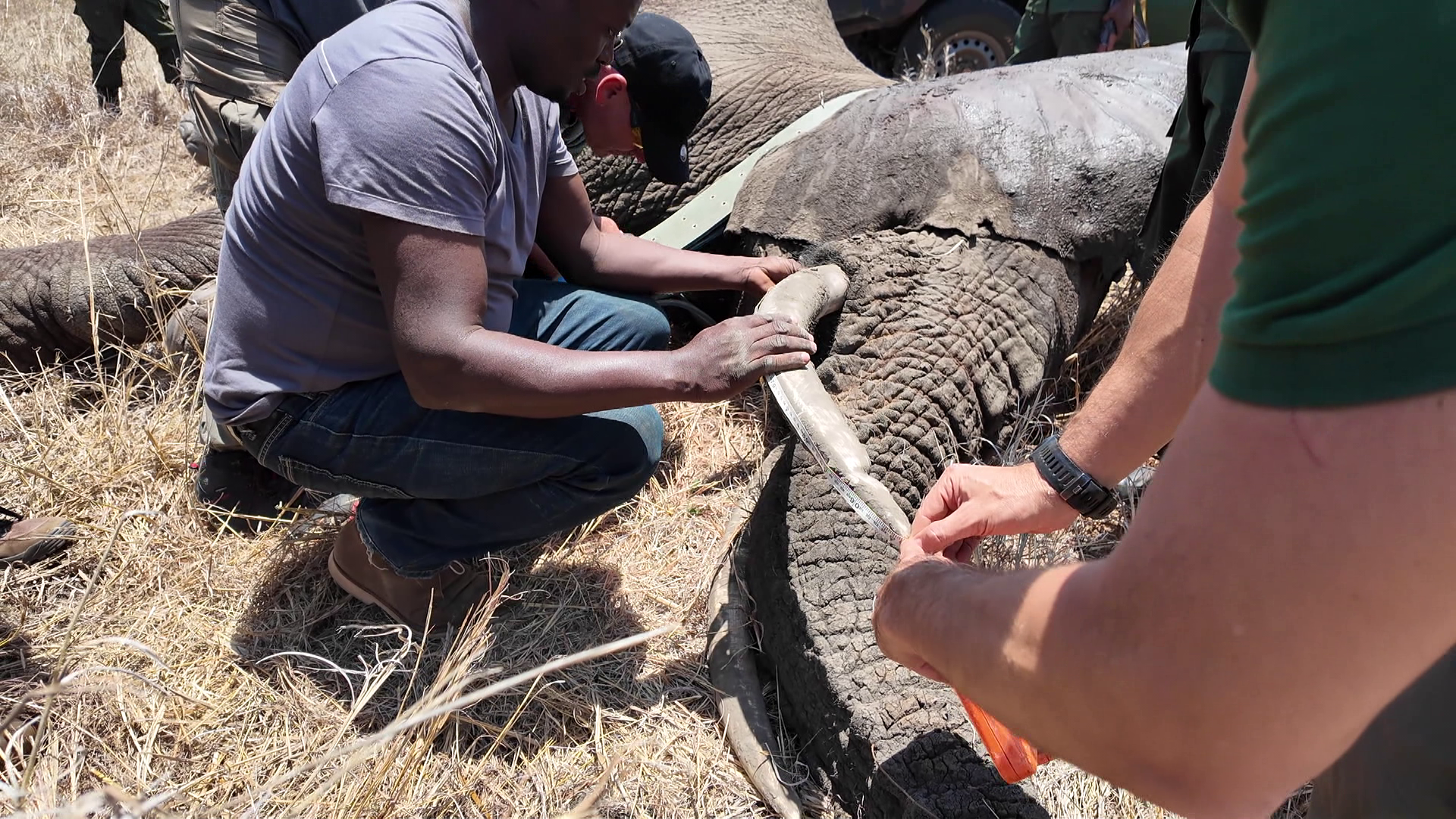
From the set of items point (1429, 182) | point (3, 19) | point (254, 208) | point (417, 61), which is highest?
point (1429, 182)

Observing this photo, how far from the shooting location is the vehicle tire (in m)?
6.23

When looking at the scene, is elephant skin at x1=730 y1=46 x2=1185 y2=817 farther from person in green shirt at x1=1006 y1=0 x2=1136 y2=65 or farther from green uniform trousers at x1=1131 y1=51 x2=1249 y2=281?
person in green shirt at x1=1006 y1=0 x2=1136 y2=65

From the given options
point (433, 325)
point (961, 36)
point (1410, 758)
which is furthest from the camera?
point (961, 36)

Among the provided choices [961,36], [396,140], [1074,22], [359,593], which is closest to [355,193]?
[396,140]

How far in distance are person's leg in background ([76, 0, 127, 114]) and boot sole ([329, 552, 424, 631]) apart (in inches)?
178

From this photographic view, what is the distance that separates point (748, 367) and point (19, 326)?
2814 mm

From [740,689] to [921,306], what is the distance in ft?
3.39

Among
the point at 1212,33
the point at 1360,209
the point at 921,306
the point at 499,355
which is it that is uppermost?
the point at 1360,209

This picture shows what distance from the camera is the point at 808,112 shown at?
3410mm

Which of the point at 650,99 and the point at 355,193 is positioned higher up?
the point at 355,193

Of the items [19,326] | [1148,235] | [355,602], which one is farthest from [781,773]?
[19,326]

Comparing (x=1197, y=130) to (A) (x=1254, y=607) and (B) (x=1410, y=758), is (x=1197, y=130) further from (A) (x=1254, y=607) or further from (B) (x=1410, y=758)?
(A) (x=1254, y=607)

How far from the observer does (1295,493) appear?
767 millimetres

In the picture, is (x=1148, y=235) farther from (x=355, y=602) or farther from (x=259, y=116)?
(x=259, y=116)
